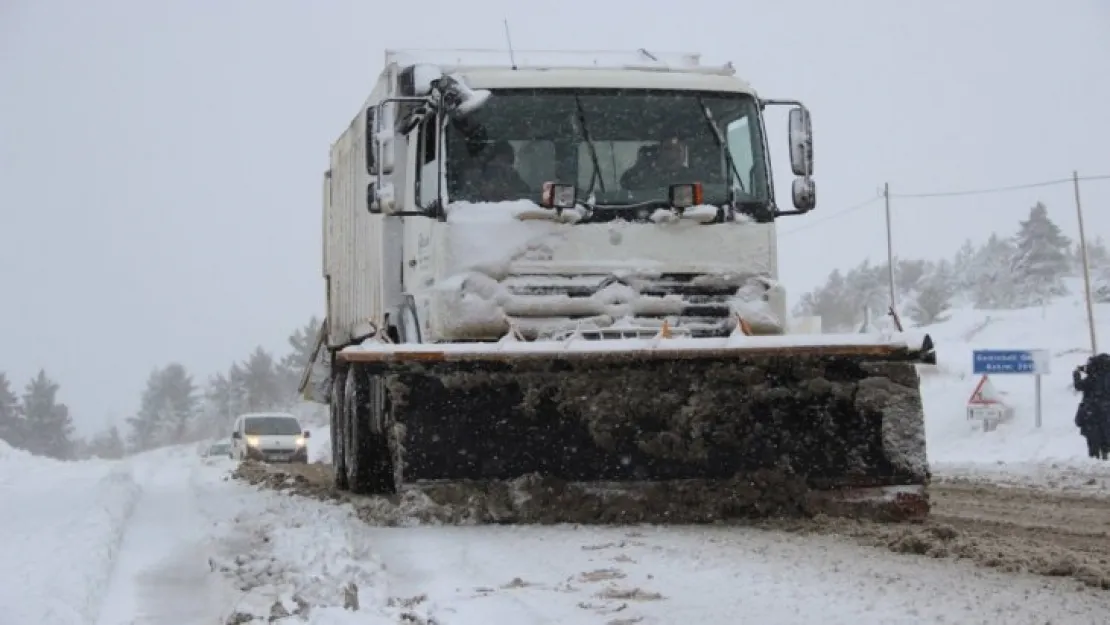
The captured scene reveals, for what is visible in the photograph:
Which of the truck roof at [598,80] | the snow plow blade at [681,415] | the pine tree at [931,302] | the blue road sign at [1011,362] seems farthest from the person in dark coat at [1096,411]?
the pine tree at [931,302]

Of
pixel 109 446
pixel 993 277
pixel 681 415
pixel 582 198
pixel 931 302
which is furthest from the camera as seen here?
pixel 109 446

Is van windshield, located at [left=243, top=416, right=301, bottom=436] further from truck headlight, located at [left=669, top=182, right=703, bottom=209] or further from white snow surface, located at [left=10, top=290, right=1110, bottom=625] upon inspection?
truck headlight, located at [left=669, top=182, right=703, bottom=209]

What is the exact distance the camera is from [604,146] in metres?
9.06

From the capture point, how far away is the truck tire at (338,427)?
38.3 feet

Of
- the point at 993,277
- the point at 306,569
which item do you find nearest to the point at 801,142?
the point at 306,569

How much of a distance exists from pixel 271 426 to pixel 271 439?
2.09ft

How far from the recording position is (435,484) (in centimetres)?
801

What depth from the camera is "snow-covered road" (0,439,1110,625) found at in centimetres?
505

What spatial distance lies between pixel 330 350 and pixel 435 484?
22.2ft

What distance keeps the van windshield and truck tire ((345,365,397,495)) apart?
20130mm

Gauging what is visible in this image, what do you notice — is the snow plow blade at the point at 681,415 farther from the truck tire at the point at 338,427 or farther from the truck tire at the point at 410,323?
the truck tire at the point at 338,427

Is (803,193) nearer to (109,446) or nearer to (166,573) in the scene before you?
(166,573)

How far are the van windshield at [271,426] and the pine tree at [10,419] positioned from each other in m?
78.7

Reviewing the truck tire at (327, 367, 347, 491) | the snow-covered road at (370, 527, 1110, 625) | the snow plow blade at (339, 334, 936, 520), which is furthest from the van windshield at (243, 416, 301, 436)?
the snow-covered road at (370, 527, 1110, 625)
